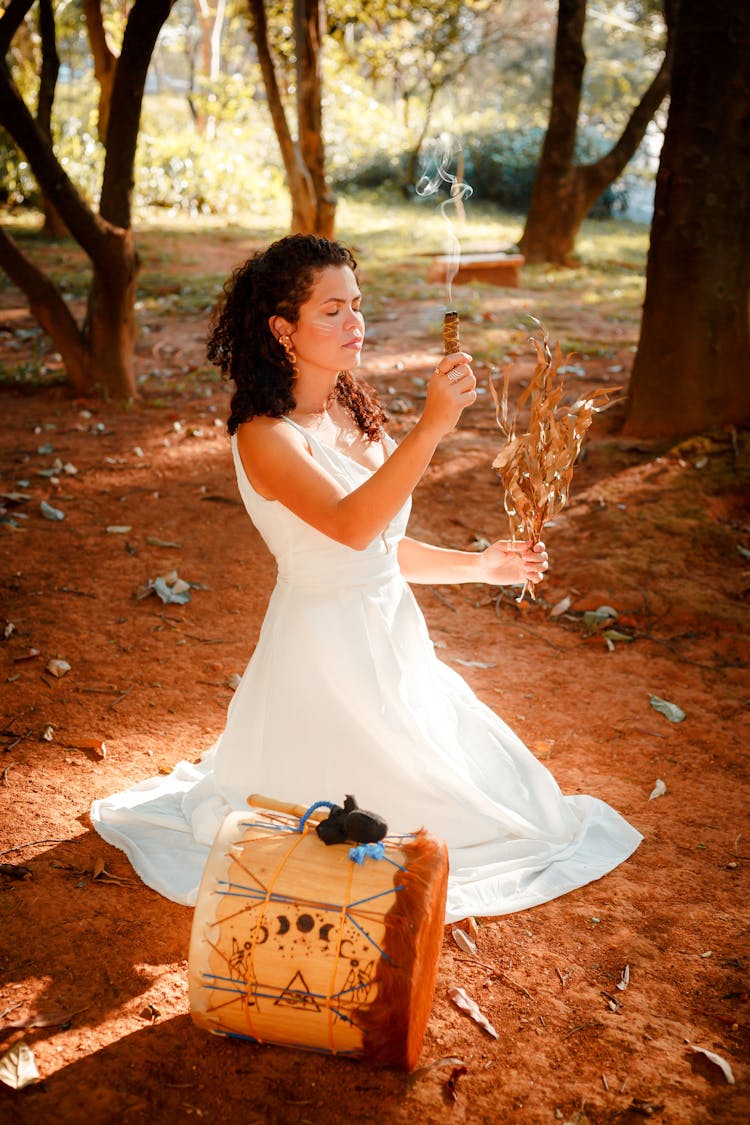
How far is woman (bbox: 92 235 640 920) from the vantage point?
2811 mm

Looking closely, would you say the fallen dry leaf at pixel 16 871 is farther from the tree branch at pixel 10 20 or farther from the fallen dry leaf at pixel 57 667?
the tree branch at pixel 10 20

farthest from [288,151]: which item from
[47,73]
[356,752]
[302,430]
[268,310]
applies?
[356,752]

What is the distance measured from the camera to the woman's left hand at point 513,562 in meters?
3.13

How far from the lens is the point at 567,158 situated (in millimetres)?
14039

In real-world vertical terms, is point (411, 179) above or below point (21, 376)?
above

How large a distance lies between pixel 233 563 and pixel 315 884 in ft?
11.7

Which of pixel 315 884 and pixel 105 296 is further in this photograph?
pixel 105 296

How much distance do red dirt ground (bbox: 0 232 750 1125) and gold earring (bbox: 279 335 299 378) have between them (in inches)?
66.3

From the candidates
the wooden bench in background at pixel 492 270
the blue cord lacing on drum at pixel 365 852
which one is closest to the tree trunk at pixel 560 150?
the wooden bench in background at pixel 492 270

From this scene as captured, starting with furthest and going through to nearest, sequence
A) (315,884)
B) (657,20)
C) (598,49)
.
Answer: (598,49)
(657,20)
(315,884)

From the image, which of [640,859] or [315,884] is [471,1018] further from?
[640,859]

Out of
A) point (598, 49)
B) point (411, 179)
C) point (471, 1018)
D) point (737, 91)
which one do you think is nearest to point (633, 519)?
point (737, 91)

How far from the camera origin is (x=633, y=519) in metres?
5.96

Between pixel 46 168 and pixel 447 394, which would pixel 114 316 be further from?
pixel 447 394
